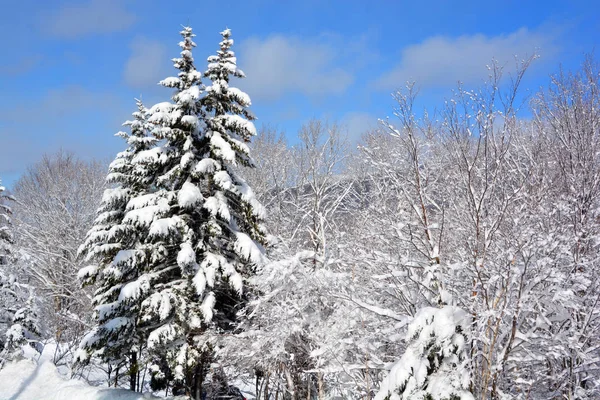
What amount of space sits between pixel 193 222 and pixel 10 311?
38.6 feet

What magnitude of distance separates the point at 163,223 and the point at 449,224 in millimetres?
7016

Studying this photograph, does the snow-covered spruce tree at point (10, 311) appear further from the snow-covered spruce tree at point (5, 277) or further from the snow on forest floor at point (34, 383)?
the snow on forest floor at point (34, 383)

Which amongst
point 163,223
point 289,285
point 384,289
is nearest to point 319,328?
point 289,285

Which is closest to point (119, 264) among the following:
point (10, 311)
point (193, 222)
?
point (193, 222)

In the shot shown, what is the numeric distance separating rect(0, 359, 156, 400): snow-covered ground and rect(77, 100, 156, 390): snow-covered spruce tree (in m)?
1.15

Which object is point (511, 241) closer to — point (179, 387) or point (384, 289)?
point (384, 289)

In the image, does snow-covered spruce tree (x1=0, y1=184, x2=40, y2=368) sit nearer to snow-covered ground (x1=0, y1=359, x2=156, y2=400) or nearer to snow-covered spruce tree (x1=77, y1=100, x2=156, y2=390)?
snow-covered ground (x1=0, y1=359, x2=156, y2=400)

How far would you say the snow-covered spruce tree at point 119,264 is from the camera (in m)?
13.4

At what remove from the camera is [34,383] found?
703 inches

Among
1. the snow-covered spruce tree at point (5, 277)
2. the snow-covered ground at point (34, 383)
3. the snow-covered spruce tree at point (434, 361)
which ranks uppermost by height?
the snow-covered spruce tree at point (5, 277)

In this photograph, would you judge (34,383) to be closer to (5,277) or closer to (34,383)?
(34,383)

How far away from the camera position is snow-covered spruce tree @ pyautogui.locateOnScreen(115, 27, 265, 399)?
11.8 meters

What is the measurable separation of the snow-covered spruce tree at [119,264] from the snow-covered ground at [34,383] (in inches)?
45.3

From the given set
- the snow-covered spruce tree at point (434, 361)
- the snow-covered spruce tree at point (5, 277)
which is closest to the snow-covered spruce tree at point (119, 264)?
the snow-covered spruce tree at point (5, 277)
